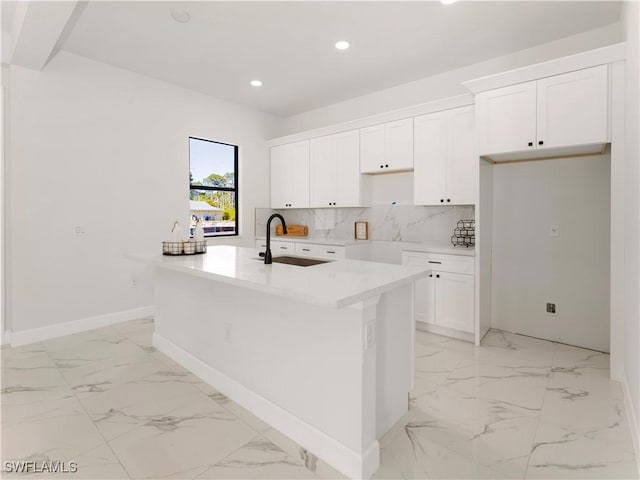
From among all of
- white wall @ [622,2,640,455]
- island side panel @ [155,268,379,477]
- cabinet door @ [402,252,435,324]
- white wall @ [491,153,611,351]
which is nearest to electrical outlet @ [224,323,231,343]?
island side panel @ [155,268,379,477]

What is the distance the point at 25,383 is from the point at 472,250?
12.9 ft

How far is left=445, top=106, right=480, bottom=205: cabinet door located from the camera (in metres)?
3.63

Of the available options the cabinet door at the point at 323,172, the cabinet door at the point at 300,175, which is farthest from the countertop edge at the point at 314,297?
the cabinet door at the point at 300,175

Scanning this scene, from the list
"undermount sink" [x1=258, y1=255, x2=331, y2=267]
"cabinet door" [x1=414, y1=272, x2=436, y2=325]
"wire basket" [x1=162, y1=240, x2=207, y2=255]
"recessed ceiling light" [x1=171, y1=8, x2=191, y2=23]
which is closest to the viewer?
"undermount sink" [x1=258, y1=255, x2=331, y2=267]

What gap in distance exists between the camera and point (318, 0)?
280cm

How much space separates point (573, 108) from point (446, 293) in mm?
1946

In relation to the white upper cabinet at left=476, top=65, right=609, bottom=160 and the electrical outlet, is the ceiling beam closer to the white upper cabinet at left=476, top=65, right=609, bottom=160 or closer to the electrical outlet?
the electrical outlet

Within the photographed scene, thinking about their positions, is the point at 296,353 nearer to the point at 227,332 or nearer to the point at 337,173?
the point at 227,332

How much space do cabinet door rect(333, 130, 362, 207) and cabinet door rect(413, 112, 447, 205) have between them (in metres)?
0.84

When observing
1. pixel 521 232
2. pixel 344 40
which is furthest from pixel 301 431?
pixel 344 40

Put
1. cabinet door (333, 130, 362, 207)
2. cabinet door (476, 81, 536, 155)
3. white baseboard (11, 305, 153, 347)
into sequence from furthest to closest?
cabinet door (333, 130, 362, 207), white baseboard (11, 305, 153, 347), cabinet door (476, 81, 536, 155)

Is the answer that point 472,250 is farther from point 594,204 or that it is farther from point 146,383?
point 146,383

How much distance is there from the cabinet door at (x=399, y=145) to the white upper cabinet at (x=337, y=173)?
46 centimetres

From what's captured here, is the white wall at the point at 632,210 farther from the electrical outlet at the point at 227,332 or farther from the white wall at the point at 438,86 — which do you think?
the electrical outlet at the point at 227,332
